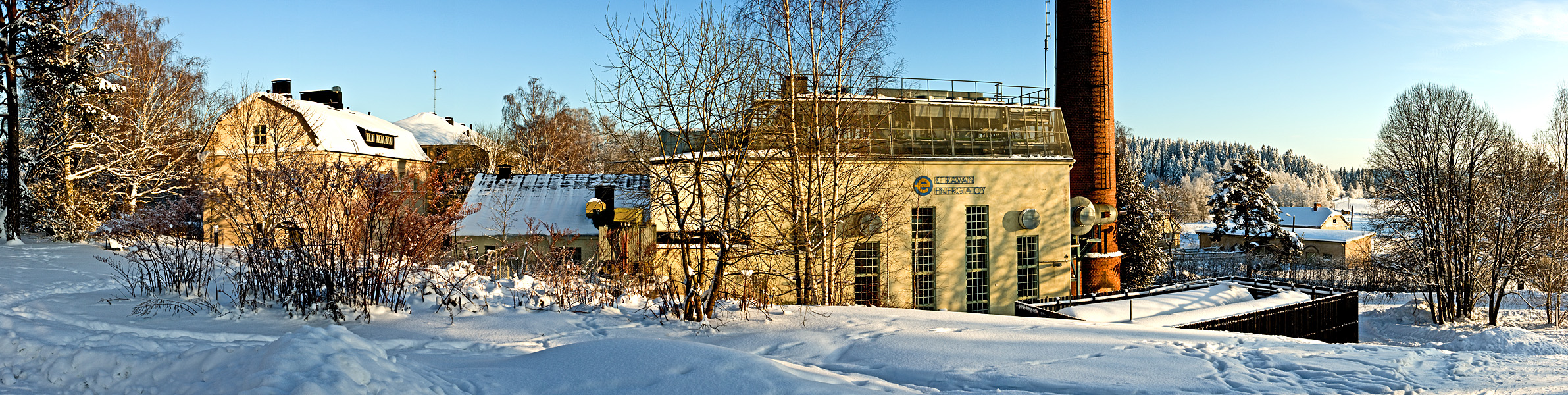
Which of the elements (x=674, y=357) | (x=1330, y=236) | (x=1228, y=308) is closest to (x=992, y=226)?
(x=1228, y=308)

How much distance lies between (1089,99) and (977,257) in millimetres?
6443

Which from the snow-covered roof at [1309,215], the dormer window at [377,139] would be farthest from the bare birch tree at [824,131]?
the snow-covered roof at [1309,215]

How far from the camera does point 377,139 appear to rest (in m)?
33.2

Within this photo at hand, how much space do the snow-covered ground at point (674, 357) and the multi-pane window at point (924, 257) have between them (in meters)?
8.50

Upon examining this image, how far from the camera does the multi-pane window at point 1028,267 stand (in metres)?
18.3

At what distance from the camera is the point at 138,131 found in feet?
68.4

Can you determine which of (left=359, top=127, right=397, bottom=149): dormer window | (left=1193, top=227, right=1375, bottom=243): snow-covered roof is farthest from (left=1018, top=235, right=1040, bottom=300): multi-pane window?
(left=1193, top=227, right=1375, bottom=243): snow-covered roof

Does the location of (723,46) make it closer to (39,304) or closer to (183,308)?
(183,308)

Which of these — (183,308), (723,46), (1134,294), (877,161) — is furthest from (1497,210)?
(183,308)

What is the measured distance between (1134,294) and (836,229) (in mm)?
8611

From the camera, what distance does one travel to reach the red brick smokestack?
2073cm

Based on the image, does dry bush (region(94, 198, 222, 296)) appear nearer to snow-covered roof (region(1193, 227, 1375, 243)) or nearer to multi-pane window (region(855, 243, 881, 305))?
multi-pane window (region(855, 243, 881, 305))

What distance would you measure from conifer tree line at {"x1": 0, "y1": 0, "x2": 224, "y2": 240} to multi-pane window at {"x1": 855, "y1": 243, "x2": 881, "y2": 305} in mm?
18266

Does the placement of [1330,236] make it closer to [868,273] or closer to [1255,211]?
[1255,211]
